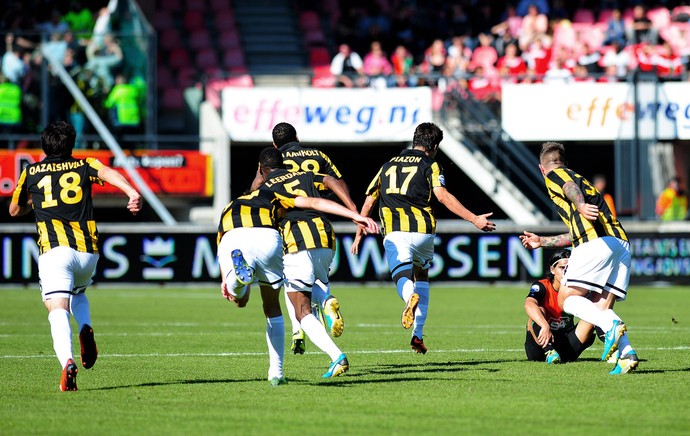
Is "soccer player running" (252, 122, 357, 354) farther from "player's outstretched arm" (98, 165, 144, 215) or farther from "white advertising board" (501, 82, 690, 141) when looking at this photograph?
"white advertising board" (501, 82, 690, 141)

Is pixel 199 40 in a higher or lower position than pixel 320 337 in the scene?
higher

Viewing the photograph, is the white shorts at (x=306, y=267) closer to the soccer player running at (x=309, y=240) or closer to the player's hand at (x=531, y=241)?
the soccer player running at (x=309, y=240)

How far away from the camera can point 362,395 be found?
8.54 meters

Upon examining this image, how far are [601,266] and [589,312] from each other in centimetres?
36

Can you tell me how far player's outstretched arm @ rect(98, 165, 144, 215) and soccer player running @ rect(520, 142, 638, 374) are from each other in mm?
3103

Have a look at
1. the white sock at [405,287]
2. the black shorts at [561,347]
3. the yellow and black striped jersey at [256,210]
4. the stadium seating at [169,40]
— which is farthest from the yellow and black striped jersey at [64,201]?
the stadium seating at [169,40]

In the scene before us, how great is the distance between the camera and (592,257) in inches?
381

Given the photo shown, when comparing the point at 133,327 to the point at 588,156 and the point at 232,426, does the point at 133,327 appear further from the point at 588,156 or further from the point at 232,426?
the point at 588,156

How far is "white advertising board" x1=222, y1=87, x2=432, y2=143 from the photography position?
80.8 feet

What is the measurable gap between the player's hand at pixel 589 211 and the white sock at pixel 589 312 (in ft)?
2.51

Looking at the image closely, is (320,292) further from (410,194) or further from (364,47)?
(364,47)

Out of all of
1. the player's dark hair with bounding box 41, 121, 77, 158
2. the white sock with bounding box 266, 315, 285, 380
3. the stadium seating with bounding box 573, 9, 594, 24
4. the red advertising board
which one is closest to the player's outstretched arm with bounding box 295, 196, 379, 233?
the white sock with bounding box 266, 315, 285, 380

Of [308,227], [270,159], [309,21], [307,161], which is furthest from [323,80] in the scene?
[270,159]

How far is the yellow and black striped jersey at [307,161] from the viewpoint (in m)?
11.3
